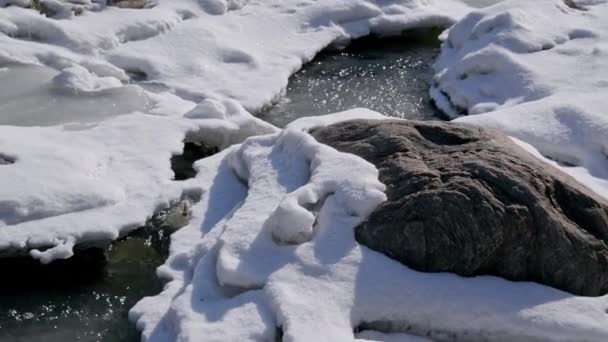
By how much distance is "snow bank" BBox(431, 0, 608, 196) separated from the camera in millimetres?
9211

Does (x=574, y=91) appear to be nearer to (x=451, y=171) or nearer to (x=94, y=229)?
(x=451, y=171)

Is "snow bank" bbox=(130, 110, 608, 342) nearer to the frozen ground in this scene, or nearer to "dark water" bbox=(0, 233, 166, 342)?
the frozen ground

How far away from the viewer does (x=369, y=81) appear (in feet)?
39.5

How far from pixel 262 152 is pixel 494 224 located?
8.53ft

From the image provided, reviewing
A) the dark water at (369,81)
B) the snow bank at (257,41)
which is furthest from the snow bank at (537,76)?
the snow bank at (257,41)

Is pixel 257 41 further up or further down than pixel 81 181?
further down

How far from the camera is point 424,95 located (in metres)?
11.7

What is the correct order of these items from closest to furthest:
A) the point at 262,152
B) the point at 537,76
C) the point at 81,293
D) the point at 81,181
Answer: the point at 81,293, the point at 81,181, the point at 262,152, the point at 537,76

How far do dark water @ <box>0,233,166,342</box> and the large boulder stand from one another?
2.00 metres

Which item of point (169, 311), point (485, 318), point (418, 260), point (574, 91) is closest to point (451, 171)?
point (418, 260)

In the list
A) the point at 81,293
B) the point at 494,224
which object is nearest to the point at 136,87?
the point at 81,293

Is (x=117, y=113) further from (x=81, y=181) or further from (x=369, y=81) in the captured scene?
(x=369, y=81)

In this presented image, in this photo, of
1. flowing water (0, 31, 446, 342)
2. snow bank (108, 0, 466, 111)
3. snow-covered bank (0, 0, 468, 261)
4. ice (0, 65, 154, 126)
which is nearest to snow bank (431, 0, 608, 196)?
flowing water (0, 31, 446, 342)

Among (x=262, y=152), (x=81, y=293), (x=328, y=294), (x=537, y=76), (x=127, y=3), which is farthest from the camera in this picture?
(x=127, y=3)
